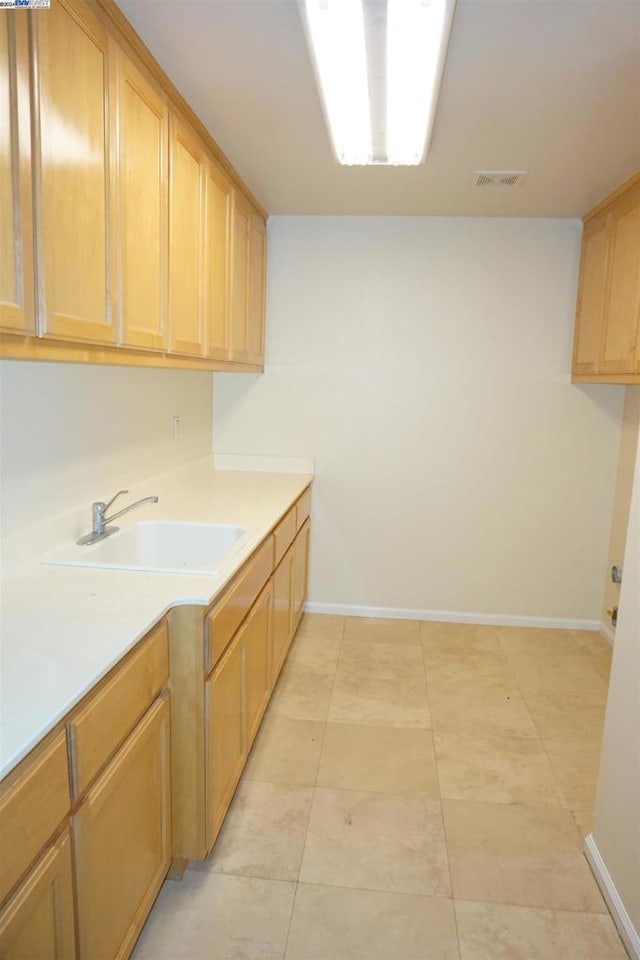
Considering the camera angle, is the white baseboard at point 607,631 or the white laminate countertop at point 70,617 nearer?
the white laminate countertop at point 70,617

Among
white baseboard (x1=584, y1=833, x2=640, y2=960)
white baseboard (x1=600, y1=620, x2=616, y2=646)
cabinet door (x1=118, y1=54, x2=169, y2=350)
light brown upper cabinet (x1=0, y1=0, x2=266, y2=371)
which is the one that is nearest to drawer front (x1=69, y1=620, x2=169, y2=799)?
light brown upper cabinet (x1=0, y1=0, x2=266, y2=371)

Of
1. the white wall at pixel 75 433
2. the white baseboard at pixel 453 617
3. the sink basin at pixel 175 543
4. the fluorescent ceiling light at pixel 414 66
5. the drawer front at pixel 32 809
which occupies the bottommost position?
the white baseboard at pixel 453 617

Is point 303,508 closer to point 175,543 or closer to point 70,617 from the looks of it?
point 175,543

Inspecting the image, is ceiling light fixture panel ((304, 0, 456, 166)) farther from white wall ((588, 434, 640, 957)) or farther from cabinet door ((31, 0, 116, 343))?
white wall ((588, 434, 640, 957))

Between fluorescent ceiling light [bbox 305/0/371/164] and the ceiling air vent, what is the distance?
2.06 ft

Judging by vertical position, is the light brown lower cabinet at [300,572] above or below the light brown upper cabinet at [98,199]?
below

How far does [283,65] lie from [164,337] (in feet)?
3.00

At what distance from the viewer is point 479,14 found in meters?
1.64

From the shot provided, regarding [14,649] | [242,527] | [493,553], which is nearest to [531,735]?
[493,553]

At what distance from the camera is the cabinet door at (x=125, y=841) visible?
50.6 inches

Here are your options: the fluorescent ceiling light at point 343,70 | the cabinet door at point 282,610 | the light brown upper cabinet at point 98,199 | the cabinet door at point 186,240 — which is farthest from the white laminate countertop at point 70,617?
the fluorescent ceiling light at point 343,70

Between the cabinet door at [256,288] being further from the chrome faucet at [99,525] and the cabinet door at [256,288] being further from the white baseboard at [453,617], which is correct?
the white baseboard at [453,617]

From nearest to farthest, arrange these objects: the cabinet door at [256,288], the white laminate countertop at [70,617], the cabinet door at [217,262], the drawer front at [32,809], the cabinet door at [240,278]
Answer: the drawer front at [32,809] < the white laminate countertop at [70,617] < the cabinet door at [217,262] < the cabinet door at [240,278] < the cabinet door at [256,288]

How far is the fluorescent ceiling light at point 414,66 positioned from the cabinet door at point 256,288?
112 cm
